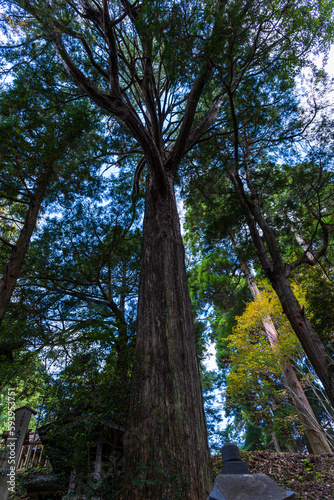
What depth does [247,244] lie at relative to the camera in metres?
7.68

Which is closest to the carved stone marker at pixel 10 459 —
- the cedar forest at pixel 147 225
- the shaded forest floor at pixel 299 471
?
the cedar forest at pixel 147 225

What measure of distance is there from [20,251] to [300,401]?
8.52 m

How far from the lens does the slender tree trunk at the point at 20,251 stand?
4.15m

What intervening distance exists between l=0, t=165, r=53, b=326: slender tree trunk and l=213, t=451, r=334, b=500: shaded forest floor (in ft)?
13.6

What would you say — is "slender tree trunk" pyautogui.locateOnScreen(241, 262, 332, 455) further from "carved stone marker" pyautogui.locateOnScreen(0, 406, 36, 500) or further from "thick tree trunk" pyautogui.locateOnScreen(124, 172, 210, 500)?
"carved stone marker" pyautogui.locateOnScreen(0, 406, 36, 500)

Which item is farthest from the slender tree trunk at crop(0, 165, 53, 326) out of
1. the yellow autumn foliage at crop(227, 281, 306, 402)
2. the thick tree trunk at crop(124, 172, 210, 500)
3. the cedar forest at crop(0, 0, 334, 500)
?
the yellow autumn foliage at crop(227, 281, 306, 402)

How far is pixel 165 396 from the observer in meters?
2.51

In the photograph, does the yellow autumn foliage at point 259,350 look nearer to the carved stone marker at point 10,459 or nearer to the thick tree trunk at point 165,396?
the thick tree trunk at point 165,396

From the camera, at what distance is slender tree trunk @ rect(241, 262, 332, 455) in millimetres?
7781

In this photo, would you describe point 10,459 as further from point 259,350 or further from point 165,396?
point 259,350

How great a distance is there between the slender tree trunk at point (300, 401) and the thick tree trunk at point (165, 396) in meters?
5.89

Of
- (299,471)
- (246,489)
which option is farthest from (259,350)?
(246,489)

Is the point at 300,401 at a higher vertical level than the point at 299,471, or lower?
higher

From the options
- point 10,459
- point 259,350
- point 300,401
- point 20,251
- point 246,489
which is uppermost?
point 259,350
